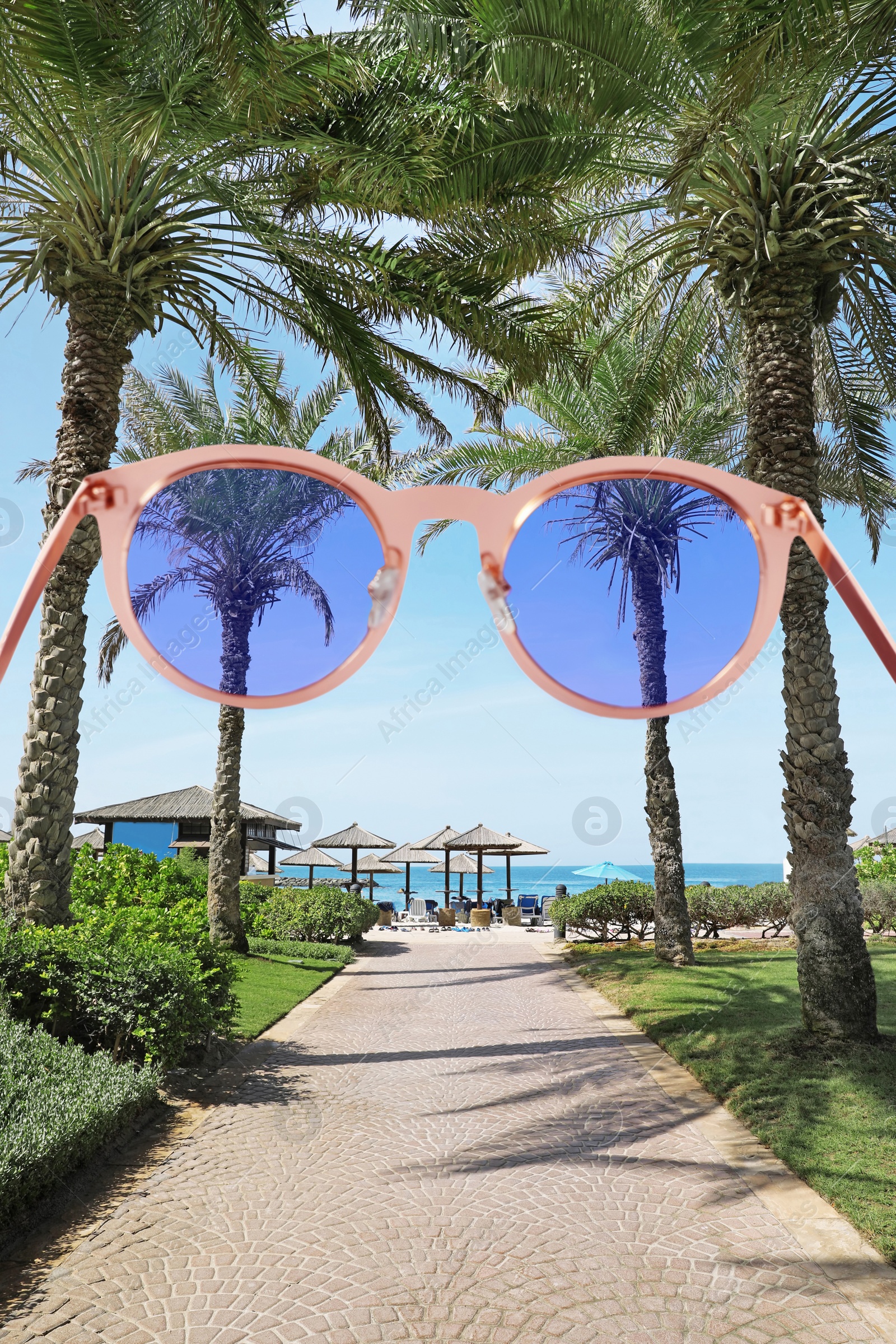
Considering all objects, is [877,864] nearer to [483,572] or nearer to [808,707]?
[808,707]

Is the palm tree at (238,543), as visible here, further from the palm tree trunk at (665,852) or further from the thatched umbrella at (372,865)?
the thatched umbrella at (372,865)

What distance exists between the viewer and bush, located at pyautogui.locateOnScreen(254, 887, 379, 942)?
16.9 meters

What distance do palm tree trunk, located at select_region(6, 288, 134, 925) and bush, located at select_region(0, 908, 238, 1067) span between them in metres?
0.47

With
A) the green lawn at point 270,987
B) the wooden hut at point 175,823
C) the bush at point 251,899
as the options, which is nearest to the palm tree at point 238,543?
the green lawn at point 270,987

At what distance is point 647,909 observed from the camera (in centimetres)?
1712

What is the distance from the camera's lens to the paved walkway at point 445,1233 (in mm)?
2891

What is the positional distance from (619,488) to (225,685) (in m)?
0.81

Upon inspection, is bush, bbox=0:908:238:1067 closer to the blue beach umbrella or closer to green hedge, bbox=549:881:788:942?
green hedge, bbox=549:881:788:942

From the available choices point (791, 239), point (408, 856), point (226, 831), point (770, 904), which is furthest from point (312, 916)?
point (791, 239)

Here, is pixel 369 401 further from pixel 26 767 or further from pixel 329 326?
pixel 26 767

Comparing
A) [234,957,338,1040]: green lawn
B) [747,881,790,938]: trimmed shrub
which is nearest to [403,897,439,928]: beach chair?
[747,881,790,938]: trimmed shrub

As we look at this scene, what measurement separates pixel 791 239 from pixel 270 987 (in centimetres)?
968

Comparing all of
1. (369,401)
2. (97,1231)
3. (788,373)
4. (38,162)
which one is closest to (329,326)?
(369,401)

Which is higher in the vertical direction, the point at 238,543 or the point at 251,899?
the point at 238,543
